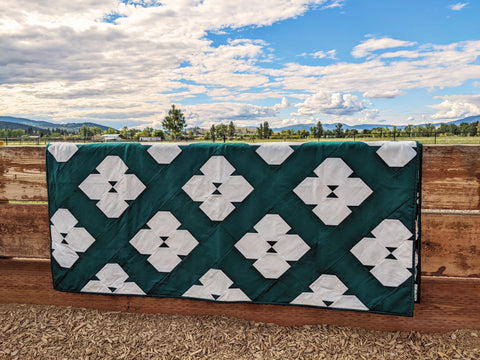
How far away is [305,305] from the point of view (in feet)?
7.30

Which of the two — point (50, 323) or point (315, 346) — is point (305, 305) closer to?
point (315, 346)

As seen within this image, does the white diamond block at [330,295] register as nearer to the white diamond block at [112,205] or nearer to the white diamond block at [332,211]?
the white diamond block at [332,211]

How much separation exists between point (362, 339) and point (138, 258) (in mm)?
1630

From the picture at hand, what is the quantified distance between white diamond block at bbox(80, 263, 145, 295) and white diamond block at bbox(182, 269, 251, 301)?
43 cm

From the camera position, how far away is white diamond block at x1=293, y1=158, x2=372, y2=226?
6.87ft

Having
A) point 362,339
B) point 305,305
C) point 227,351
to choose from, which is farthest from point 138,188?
point 362,339

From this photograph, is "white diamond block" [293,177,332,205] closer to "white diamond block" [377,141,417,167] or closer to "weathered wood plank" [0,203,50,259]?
"white diamond block" [377,141,417,167]

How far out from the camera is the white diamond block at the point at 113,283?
2418 millimetres

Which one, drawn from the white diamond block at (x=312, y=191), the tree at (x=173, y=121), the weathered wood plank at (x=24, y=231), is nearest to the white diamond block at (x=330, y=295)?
the white diamond block at (x=312, y=191)

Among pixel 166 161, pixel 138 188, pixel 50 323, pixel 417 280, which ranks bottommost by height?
pixel 50 323

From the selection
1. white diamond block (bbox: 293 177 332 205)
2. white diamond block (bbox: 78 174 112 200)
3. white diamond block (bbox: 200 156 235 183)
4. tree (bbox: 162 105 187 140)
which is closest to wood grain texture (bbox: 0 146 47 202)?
white diamond block (bbox: 78 174 112 200)

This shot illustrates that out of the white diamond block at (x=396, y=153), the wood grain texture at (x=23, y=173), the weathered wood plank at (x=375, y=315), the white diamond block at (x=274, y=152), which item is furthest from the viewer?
the wood grain texture at (x=23, y=173)

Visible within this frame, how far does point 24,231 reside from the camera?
272 cm

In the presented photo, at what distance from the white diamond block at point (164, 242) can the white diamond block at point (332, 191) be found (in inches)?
33.2
